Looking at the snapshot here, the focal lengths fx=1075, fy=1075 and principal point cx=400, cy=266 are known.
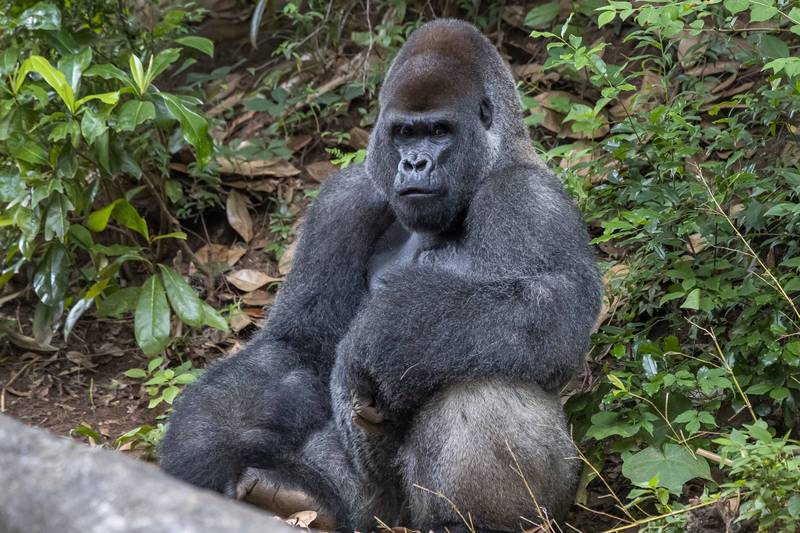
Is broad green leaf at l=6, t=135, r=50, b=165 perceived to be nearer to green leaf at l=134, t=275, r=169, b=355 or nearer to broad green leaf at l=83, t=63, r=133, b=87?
broad green leaf at l=83, t=63, r=133, b=87

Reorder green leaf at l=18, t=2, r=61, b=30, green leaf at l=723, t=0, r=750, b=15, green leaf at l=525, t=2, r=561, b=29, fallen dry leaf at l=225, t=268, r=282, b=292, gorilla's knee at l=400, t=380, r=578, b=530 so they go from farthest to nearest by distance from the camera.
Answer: green leaf at l=525, t=2, r=561, b=29 < fallen dry leaf at l=225, t=268, r=282, b=292 < green leaf at l=18, t=2, r=61, b=30 < green leaf at l=723, t=0, r=750, b=15 < gorilla's knee at l=400, t=380, r=578, b=530

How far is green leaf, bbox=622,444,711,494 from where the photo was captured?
3498 mm

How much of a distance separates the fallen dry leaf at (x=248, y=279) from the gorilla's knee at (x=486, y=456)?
2455 mm

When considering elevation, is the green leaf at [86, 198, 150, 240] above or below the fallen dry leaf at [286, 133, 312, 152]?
above

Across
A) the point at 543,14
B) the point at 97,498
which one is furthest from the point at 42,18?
the point at 97,498

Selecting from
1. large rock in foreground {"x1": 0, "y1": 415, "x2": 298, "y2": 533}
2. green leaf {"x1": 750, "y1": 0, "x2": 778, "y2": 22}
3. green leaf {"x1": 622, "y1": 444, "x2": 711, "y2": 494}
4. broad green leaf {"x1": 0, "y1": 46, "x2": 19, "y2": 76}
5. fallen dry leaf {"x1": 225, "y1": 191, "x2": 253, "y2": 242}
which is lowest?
fallen dry leaf {"x1": 225, "y1": 191, "x2": 253, "y2": 242}

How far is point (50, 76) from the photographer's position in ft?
15.5

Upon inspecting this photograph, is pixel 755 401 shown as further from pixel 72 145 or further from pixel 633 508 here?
pixel 72 145

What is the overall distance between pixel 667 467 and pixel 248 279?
2.97m

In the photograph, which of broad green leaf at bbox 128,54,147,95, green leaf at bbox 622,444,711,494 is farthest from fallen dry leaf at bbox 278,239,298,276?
green leaf at bbox 622,444,711,494

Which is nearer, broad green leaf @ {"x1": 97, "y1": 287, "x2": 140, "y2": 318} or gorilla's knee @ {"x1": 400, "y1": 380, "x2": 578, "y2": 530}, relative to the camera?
gorilla's knee @ {"x1": 400, "y1": 380, "x2": 578, "y2": 530}

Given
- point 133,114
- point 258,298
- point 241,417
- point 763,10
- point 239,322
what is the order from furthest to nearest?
point 258,298, point 239,322, point 133,114, point 241,417, point 763,10

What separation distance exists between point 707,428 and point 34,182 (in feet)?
10.3

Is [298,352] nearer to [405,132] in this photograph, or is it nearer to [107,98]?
[405,132]
